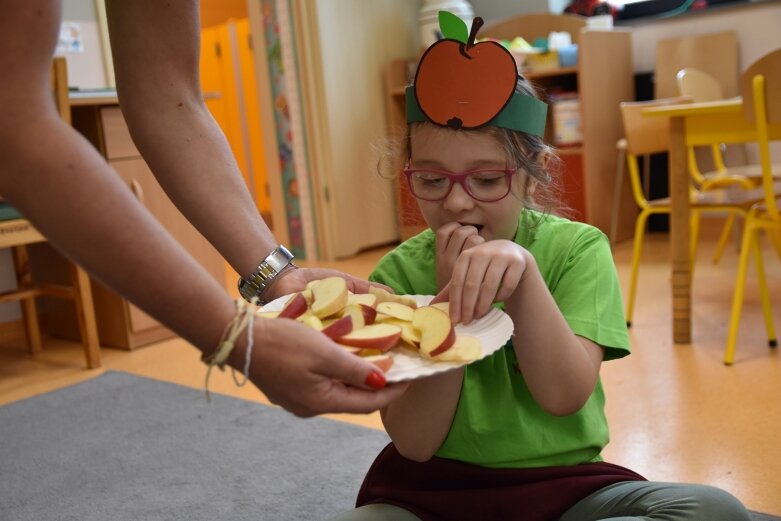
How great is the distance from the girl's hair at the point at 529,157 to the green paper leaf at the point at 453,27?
0.09m

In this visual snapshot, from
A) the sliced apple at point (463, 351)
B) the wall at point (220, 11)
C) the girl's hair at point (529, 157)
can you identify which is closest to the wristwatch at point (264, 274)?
the girl's hair at point (529, 157)

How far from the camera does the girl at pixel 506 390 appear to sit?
978 millimetres

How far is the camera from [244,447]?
1876 millimetres

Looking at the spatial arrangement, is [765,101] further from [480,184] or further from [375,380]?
[375,380]

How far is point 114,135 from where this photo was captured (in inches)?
109

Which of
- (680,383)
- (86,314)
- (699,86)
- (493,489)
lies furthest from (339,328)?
(699,86)

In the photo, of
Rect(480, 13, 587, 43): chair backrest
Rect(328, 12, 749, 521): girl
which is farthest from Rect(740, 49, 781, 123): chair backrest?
Rect(480, 13, 587, 43): chair backrest

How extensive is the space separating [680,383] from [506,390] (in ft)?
3.84

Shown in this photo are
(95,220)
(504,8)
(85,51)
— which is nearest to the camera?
(95,220)

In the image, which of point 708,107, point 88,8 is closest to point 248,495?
point 708,107

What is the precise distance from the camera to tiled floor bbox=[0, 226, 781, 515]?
5.23 feet

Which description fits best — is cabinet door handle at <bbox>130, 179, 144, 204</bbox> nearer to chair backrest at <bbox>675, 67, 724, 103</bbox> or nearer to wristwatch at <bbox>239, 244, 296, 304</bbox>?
wristwatch at <bbox>239, 244, 296, 304</bbox>

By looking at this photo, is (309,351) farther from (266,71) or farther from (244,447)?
(266,71)

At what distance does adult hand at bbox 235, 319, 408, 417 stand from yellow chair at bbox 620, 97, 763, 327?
1888mm
